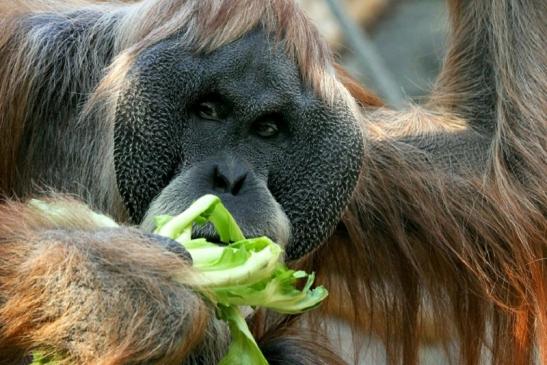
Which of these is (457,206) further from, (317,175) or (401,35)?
(401,35)

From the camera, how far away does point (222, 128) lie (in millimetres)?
2600

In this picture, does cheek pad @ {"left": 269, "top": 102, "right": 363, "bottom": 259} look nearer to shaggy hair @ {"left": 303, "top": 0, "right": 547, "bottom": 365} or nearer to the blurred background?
shaggy hair @ {"left": 303, "top": 0, "right": 547, "bottom": 365}

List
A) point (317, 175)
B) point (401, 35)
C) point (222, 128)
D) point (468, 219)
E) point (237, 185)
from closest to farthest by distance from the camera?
point (237, 185) < point (222, 128) < point (317, 175) < point (468, 219) < point (401, 35)

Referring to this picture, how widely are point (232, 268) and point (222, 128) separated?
466 millimetres

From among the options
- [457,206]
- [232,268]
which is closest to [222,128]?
[232,268]

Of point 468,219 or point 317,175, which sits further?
point 468,219

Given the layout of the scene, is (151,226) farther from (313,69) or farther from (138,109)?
(313,69)

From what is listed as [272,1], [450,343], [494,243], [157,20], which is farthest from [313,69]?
[450,343]

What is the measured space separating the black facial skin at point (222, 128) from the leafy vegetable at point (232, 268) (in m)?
0.18

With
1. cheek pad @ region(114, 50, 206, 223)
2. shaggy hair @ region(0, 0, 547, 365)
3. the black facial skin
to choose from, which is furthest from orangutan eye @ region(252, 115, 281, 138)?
shaggy hair @ region(0, 0, 547, 365)

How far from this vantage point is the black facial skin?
2561 millimetres

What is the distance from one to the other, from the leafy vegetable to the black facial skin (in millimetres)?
176

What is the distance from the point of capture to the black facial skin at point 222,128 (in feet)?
8.40

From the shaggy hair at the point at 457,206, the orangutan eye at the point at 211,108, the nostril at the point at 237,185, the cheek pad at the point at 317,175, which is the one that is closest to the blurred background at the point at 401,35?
the shaggy hair at the point at 457,206
